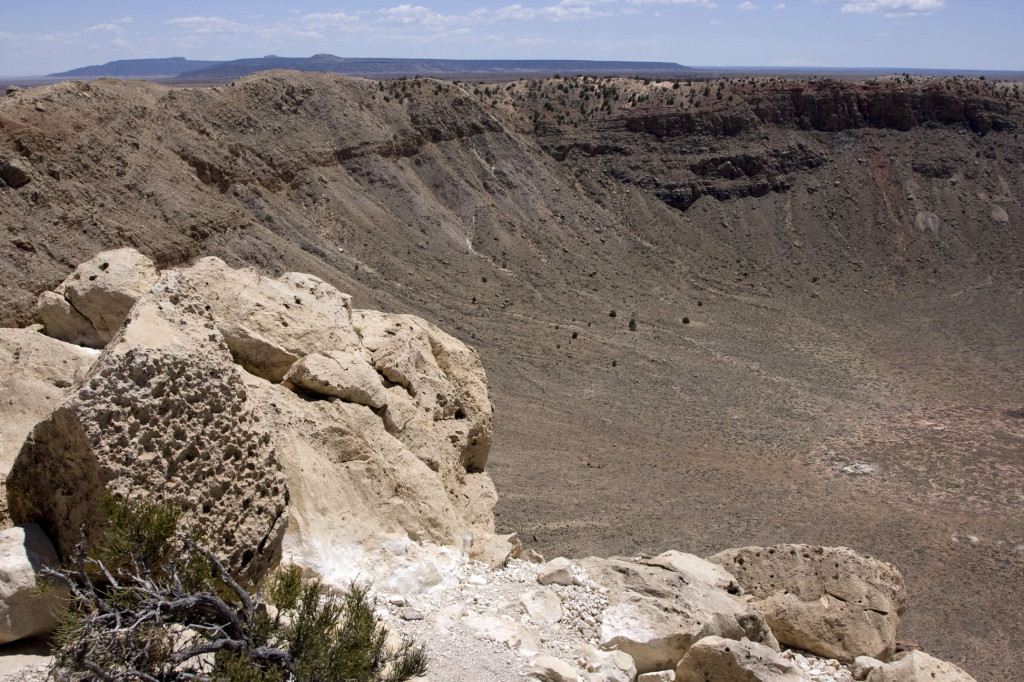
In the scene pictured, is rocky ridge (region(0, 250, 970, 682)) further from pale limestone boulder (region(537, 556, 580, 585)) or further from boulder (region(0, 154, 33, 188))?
boulder (region(0, 154, 33, 188))

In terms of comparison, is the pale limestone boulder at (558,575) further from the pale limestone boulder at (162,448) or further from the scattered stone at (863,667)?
the scattered stone at (863,667)

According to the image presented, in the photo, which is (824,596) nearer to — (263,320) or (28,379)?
(263,320)

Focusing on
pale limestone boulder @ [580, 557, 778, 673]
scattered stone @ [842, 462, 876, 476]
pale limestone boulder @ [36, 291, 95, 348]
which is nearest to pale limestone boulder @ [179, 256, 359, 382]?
pale limestone boulder @ [36, 291, 95, 348]

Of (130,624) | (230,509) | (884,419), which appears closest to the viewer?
(130,624)

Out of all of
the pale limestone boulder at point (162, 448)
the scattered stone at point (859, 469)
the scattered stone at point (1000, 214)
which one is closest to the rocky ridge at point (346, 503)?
the pale limestone boulder at point (162, 448)

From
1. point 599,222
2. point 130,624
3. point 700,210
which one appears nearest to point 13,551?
point 130,624

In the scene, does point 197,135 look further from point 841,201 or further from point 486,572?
point 841,201
